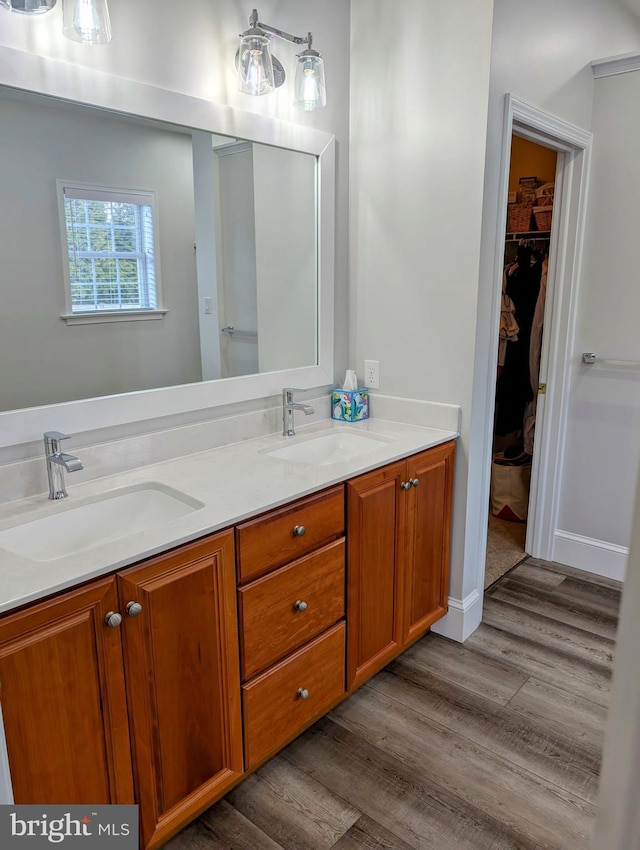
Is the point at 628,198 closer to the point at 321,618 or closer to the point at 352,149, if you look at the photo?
the point at 352,149

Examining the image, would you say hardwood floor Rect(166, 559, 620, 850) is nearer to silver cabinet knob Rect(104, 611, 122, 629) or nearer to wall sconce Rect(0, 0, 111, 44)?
silver cabinet knob Rect(104, 611, 122, 629)

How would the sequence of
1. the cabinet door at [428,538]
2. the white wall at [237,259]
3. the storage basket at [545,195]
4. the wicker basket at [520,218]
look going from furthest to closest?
1. the wicker basket at [520,218]
2. the storage basket at [545,195]
3. the cabinet door at [428,538]
4. the white wall at [237,259]

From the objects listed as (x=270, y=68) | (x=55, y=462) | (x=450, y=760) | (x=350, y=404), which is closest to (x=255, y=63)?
(x=270, y=68)

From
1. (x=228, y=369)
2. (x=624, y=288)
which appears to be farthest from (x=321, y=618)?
(x=624, y=288)

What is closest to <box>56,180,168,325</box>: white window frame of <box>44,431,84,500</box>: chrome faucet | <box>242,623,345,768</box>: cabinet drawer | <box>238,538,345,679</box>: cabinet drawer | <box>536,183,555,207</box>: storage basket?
<box>44,431,84,500</box>: chrome faucet

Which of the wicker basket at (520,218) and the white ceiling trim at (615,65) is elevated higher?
the white ceiling trim at (615,65)

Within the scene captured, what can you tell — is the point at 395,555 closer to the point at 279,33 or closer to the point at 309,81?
the point at 309,81

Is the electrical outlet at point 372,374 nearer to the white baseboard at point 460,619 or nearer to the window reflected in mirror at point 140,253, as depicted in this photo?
the window reflected in mirror at point 140,253

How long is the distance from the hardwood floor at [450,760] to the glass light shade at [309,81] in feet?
6.86

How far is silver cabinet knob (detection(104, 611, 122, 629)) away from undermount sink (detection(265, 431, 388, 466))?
3.23ft

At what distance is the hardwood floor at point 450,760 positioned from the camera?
167 centimetres

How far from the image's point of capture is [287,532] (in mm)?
1730

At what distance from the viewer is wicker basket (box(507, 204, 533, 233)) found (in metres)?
3.69

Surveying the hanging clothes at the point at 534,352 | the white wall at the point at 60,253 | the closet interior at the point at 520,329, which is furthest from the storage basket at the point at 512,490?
the white wall at the point at 60,253
